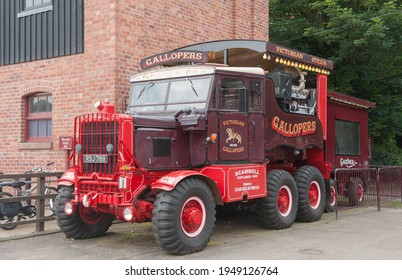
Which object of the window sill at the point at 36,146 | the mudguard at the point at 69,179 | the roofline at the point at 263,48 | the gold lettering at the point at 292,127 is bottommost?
the mudguard at the point at 69,179

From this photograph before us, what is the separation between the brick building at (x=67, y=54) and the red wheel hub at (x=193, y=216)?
396 centimetres

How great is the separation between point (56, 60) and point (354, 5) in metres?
11.4

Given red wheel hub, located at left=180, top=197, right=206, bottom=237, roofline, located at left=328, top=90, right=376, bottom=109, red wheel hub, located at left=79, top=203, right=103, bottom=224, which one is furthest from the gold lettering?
red wheel hub, located at left=79, top=203, right=103, bottom=224

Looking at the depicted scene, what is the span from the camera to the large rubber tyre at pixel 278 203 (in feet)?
28.2

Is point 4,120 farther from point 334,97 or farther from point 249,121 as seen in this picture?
point 334,97

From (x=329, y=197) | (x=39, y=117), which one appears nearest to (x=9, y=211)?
(x=39, y=117)

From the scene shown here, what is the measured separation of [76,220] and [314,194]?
4912 mm

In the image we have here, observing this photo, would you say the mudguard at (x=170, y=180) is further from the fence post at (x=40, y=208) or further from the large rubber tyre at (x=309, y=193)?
the large rubber tyre at (x=309, y=193)

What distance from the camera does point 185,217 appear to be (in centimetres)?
692

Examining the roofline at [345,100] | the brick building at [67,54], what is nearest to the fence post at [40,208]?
the brick building at [67,54]

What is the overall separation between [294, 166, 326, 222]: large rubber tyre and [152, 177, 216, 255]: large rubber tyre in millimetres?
2923

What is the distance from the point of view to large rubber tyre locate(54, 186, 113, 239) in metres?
7.67

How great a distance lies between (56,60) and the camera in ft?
37.6

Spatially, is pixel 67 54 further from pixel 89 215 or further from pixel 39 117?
pixel 89 215
